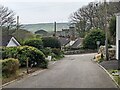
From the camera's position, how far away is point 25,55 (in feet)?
107

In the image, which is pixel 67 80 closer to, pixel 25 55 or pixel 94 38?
pixel 25 55

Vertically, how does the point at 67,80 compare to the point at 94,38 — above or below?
below

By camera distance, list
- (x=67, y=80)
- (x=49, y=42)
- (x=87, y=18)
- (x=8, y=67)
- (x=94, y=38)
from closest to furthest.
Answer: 1. (x=67, y=80)
2. (x=8, y=67)
3. (x=49, y=42)
4. (x=94, y=38)
5. (x=87, y=18)

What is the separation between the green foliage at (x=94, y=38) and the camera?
7250 cm

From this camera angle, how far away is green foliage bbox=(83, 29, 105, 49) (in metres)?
72.5

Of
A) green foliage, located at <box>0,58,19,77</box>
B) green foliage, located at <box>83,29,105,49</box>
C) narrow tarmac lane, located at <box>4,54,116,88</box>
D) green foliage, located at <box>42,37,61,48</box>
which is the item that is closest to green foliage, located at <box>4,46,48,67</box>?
narrow tarmac lane, located at <box>4,54,116,88</box>

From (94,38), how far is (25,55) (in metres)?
41.9

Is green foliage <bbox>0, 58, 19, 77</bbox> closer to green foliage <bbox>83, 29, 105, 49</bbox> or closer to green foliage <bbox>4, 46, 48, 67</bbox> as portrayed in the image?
green foliage <bbox>4, 46, 48, 67</bbox>

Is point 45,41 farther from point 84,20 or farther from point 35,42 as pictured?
point 84,20

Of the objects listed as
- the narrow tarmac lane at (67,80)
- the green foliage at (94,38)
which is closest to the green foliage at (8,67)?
the narrow tarmac lane at (67,80)

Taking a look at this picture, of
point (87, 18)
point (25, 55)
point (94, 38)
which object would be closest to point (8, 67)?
point (25, 55)

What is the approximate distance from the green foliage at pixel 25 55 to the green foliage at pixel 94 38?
3876 centimetres

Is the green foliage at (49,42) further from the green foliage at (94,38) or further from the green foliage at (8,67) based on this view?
the green foliage at (8,67)

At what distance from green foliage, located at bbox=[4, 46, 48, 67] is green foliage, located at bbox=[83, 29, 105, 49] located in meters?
38.8
